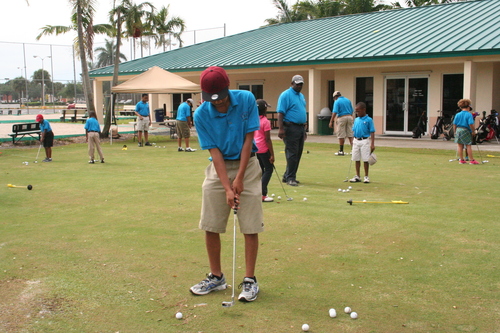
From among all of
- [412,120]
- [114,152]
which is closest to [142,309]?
[114,152]

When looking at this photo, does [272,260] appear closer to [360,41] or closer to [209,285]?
[209,285]

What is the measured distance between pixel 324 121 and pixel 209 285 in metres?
19.2

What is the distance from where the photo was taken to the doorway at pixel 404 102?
2156cm

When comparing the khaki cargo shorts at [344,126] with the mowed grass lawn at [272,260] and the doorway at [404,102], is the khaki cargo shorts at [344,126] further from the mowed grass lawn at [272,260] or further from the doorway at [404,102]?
the doorway at [404,102]

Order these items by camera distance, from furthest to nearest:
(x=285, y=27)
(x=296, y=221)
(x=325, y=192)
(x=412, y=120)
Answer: (x=285, y=27) → (x=412, y=120) → (x=325, y=192) → (x=296, y=221)

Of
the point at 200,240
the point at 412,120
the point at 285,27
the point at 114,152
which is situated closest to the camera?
the point at 200,240

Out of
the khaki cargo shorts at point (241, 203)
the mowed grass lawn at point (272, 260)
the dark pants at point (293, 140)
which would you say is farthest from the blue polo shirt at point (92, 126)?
the khaki cargo shorts at point (241, 203)

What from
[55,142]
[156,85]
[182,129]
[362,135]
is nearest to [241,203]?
[362,135]

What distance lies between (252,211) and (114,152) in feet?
47.0

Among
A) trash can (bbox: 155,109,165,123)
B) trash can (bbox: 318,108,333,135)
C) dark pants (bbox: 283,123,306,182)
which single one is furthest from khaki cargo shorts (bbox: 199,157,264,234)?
trash can (bbox: 155,109,165,123)

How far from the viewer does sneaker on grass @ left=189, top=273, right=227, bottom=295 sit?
466 cm

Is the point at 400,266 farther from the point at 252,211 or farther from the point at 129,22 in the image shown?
the point at 129,22

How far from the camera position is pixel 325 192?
9625mm

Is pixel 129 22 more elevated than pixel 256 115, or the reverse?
pixel 129 22
